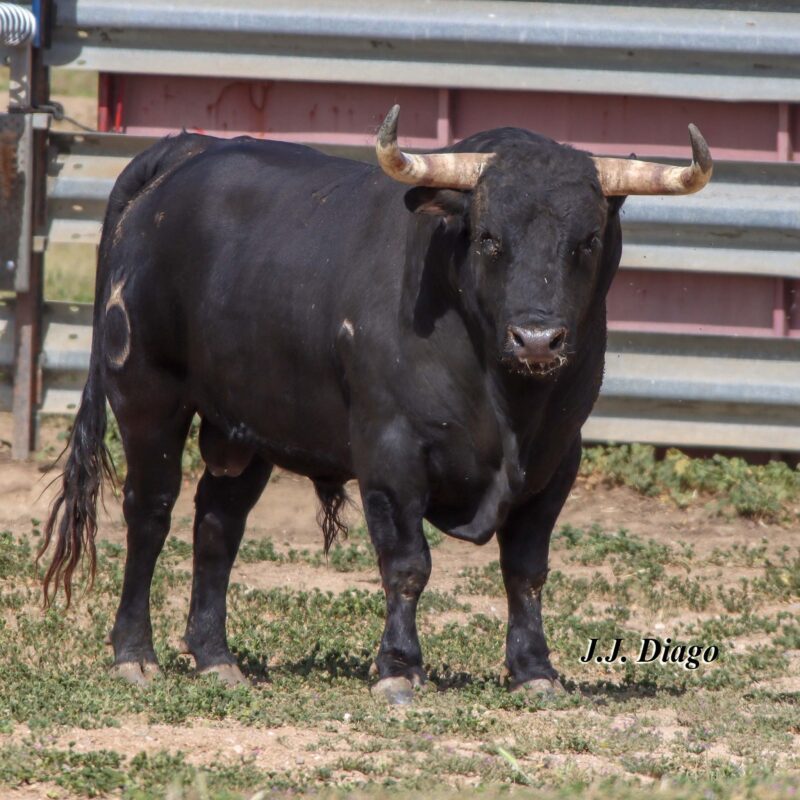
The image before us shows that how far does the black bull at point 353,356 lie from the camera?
6062 mm

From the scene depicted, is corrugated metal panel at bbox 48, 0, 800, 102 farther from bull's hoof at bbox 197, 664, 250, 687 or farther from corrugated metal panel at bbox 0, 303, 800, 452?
bull's hoof at bbox 197, 664, 250, 687

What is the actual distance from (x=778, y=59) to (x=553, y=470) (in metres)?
4.73

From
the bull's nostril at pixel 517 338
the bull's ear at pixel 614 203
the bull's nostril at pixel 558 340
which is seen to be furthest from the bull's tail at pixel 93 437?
the bull's nostril at pixel 558 340

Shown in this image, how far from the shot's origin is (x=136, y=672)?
6.82 m

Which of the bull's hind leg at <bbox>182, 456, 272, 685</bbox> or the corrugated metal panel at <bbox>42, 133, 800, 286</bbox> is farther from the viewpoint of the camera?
the corrugated metal panel at <bbox>42, 133, 800, 286</bbox>

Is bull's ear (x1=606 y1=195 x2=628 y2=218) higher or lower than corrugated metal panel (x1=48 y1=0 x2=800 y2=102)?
lower

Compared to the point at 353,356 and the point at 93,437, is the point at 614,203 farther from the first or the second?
the point at 93,437

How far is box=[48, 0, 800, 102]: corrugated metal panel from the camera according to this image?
10242 mm

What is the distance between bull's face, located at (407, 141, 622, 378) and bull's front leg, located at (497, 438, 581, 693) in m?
0.68

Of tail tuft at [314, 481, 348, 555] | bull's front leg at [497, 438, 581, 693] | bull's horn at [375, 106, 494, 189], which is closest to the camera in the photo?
bull's horn at [375, 106, 494, 189]

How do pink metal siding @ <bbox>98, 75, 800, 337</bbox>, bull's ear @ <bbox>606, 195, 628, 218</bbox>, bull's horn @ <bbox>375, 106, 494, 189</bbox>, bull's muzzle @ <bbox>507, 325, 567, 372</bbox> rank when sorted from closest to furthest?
bull's muzzle @ <bbox>507, 325, 567, 372</bbox> < bull's horn @ <bbox>375, 106, 494, 189</bbox> < bull's ear @ <bbox>606, 195, 628, 218</bbox> < pink metal siding @ <bbox>98, 75, 800, 337</bbox>

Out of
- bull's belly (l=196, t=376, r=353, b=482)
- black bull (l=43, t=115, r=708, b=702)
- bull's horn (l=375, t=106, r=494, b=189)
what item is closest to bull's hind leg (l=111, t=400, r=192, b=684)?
black bull (l=43, t=115, r=708, b=702)
